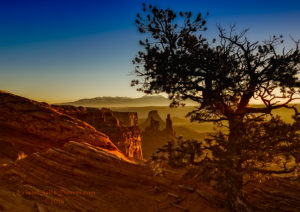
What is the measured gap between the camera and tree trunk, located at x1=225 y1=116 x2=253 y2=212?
7.86m

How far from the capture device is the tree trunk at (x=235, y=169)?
7863 mm

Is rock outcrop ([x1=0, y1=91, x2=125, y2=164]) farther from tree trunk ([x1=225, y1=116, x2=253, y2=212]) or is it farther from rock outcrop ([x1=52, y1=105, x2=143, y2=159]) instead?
tree trunk ([x1=225, y1=116, x2=253, y2=212])

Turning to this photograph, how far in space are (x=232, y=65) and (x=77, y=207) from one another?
945 centimetres

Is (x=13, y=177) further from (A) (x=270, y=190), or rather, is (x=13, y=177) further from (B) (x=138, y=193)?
(A) (x=270, y=190)

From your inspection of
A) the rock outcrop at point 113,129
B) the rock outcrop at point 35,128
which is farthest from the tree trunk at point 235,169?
the rock outcrop at point 113,129

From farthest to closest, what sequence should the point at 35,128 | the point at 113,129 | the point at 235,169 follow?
the point at 113,129
the point at 35,128
the point at 235,169

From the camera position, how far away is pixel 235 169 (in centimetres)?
822

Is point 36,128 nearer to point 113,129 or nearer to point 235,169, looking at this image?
point 113,129

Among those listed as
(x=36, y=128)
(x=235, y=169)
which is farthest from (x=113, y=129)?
(x=235, y=169)

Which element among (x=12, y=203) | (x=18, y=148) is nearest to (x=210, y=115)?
(x=12, y=203)

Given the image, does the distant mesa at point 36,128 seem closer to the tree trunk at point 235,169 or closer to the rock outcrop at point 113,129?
the rock outcrop at point 113,129

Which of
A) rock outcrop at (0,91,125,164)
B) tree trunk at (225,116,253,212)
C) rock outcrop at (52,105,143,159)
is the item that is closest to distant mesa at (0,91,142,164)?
rock outcrop at (0,91,125,164)

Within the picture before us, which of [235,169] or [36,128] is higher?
[36,128]

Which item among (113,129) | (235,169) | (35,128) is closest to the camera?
(235,169)
